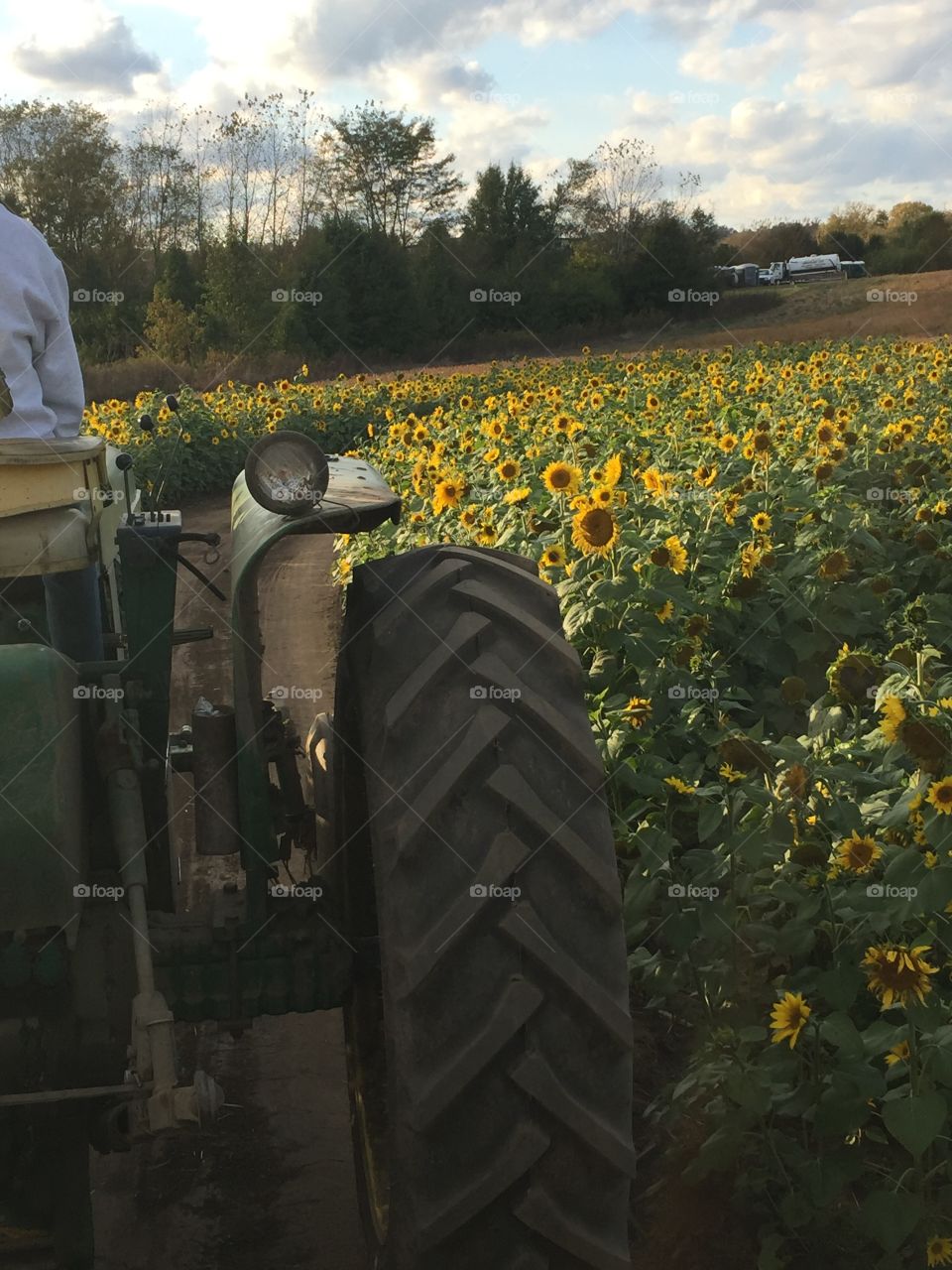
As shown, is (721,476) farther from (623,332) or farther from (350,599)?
(623,332)

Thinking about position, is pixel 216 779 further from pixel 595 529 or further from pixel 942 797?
pixel 595 529

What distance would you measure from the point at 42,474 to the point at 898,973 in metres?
2.15

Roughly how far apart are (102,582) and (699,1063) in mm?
2072

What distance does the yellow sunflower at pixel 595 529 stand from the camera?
5.57 m

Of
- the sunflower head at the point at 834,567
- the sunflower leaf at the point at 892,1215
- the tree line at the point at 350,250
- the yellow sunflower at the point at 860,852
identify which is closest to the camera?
the sunflower leaf at the point at 892,1215

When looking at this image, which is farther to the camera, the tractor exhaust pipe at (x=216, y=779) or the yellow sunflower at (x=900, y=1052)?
the yellow sunflower at (x=900, y=1052)

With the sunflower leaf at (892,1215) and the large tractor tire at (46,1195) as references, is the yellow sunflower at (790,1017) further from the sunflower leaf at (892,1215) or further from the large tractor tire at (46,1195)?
the large tractor tire at (46,1195)

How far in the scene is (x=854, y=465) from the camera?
27.6 ft

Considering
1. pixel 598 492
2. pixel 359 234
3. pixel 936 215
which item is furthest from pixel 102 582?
pixel 936 215

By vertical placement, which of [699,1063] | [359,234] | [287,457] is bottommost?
[699,1063]

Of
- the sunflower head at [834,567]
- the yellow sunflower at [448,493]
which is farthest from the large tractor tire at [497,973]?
the yellow sunflower at [448,493]

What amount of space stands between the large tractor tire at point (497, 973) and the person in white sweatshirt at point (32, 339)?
1.25 meters

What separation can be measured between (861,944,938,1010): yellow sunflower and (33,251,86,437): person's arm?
2.27 metres

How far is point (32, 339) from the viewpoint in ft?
10.8
